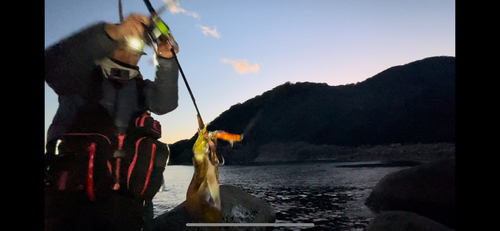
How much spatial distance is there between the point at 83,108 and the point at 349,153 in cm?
3054

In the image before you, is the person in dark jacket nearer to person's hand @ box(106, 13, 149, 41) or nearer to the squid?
person's hand @ box(106, 13, 149, 41)

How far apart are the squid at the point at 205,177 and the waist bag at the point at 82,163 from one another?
1031 mm

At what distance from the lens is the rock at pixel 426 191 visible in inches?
232

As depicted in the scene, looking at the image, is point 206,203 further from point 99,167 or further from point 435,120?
point 435,120

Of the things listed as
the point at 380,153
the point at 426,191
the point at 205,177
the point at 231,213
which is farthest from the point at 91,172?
the point at 380,153

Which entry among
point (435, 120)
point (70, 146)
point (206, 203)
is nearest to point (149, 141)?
point (70, 146)

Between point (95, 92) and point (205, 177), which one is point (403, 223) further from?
point (95, 92)

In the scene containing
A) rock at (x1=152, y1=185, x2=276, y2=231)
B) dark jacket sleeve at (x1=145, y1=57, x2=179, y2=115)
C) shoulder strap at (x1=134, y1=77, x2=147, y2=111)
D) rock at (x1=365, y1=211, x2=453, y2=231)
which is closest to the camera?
shoulder strap at (x1=134, y1=77, x2=147, y2=111)

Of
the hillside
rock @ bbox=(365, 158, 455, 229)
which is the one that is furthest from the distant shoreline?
rock @ bbox=(365, 158, 455, 229)

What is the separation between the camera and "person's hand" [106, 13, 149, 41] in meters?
1.22

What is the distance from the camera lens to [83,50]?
1147mm

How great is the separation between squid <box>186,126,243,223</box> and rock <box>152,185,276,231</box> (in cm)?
30

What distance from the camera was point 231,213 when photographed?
419 cm

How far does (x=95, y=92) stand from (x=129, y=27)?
0.36 metres
